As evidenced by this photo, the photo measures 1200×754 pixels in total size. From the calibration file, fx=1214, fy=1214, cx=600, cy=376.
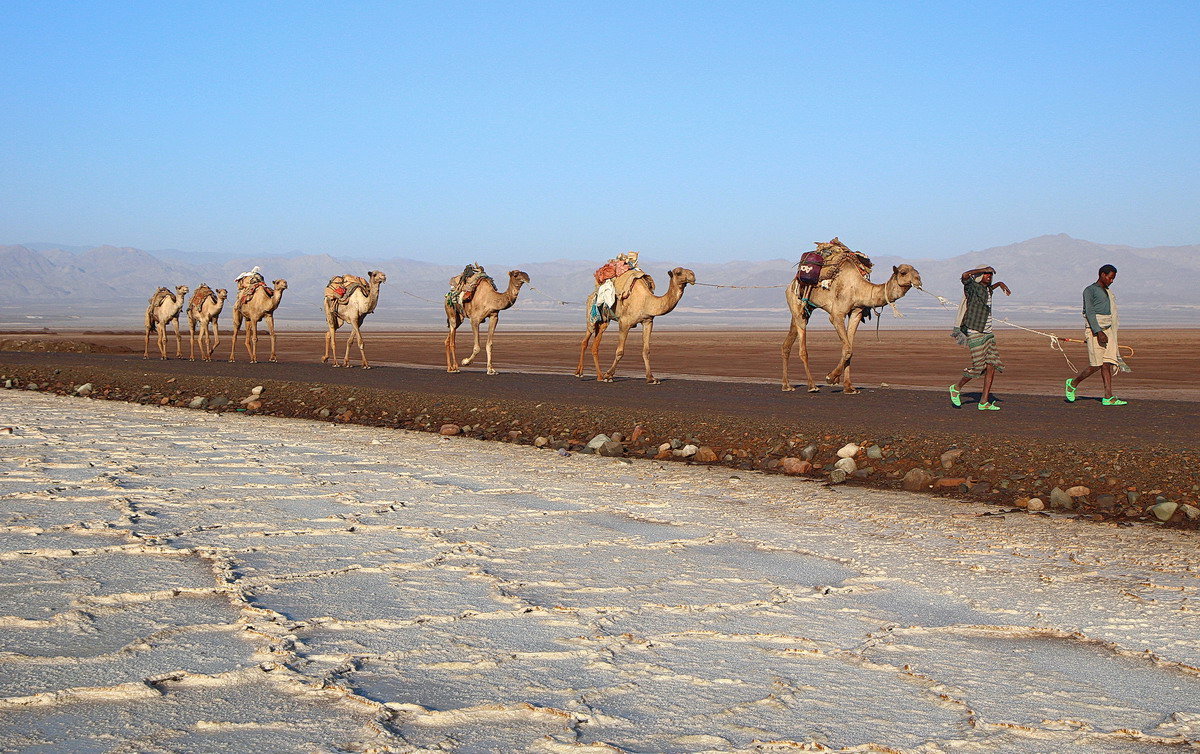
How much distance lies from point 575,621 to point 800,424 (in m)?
6.89

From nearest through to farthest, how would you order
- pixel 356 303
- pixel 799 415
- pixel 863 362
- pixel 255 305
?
pixel 799 415
pixel 356 303
pixel 255 305
pixel 863 362

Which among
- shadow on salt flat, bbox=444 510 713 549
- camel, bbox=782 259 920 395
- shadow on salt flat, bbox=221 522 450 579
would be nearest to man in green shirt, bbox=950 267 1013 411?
camel, bbox=782 259 920 395

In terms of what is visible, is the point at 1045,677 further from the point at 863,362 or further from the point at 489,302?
the point at 863,362

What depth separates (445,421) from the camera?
15.2 m

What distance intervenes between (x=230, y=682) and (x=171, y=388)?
1611cm

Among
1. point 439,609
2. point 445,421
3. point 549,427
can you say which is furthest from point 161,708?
point 445,421

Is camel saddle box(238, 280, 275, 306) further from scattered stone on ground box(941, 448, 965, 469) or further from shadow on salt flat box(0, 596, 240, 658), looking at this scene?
shadow on salt flat box(0, 596, 240, 658)

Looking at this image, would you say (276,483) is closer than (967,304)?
Yes

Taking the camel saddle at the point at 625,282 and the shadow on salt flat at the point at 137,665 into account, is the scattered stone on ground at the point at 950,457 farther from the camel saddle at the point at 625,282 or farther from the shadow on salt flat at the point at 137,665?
the camel saddle at the point at 625,282

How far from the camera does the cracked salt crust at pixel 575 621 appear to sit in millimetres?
4441

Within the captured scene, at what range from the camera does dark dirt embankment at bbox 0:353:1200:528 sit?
966cm

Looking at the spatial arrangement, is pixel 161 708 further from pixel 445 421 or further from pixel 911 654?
pixel 445 421

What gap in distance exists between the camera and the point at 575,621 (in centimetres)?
591

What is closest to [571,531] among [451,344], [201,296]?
[451,344]
